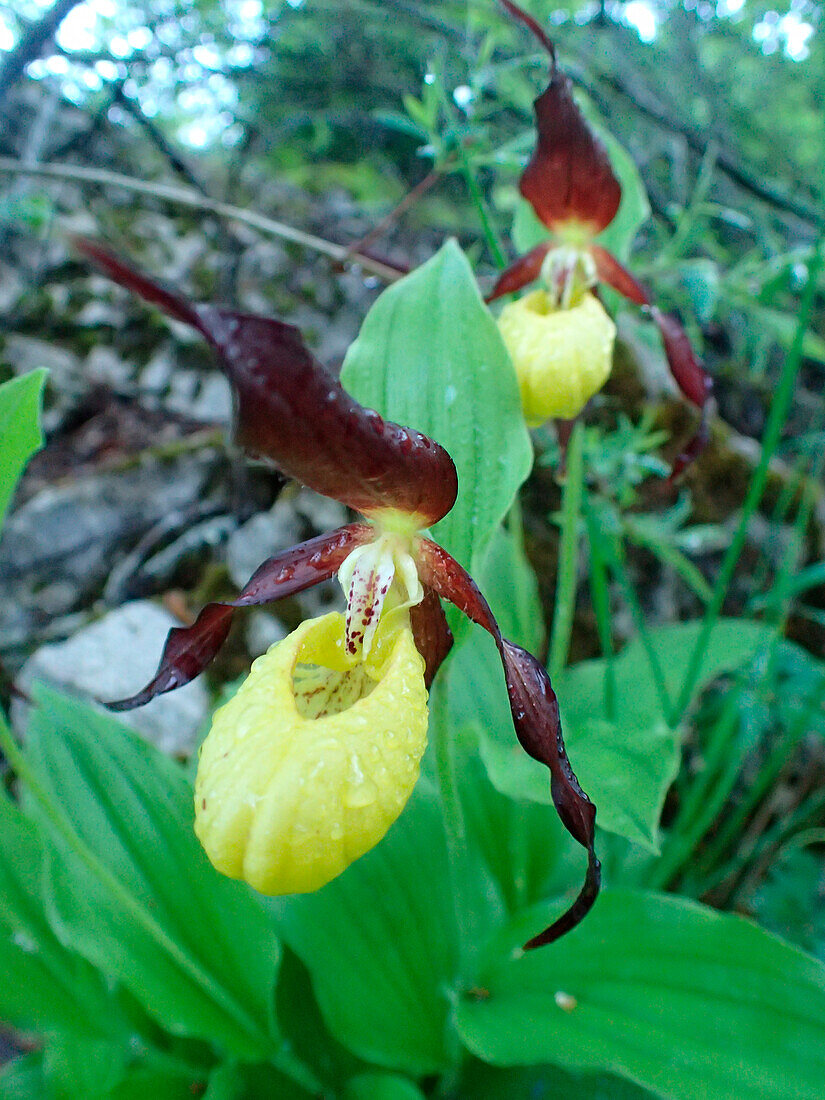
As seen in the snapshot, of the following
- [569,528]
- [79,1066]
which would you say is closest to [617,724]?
[569,528]

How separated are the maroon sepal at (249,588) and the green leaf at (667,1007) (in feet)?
1.97

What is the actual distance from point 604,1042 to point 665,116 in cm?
238

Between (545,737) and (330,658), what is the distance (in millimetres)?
272

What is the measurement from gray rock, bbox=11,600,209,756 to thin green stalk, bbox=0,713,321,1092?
1.84 ft

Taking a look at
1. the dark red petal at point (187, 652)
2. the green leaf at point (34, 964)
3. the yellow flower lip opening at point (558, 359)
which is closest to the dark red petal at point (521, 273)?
the yellow flower lip opening at point (558, 359)

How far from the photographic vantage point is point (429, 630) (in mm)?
812

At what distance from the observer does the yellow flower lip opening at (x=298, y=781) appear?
57 centimetres

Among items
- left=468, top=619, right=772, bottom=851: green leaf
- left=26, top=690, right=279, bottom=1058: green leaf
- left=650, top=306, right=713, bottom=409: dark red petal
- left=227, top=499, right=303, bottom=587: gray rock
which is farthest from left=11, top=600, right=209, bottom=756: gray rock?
left=650, top=306, right=713, bottom=409: dark red petal

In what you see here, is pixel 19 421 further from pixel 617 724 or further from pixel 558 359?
pixel 617 724

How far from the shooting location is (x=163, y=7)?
2195 millimetres

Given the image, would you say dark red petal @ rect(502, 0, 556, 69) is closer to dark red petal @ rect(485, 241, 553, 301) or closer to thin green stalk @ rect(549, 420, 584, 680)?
dark red petal @ rect(485, 241, 553, 301)

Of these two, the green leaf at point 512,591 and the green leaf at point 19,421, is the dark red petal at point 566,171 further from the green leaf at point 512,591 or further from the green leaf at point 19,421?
the green leaf at point 19,421

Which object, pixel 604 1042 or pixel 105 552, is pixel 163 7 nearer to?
pixel 105 552

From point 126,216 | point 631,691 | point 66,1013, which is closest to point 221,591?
point 66,1013
